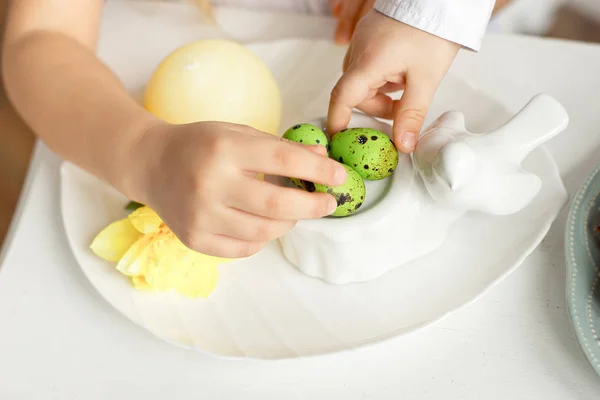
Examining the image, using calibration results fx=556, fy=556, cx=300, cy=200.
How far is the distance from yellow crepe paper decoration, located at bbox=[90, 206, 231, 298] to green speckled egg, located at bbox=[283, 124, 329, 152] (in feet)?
0.38

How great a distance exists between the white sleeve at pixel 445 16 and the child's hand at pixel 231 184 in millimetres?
181

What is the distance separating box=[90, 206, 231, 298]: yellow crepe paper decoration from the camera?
1.41ft

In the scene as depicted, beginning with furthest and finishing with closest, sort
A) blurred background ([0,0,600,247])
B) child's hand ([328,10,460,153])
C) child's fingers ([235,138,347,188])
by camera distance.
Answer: blurred background ([0,0,600,247]) → child's hand ([328,10,460,153]) → child's fingers ([235,138,347,188])

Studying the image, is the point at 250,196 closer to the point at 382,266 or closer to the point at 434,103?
the point at 382,266

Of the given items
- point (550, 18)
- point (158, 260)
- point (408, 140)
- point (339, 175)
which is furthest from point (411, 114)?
point (550, 18)

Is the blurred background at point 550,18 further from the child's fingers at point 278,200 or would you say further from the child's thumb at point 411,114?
the child's fingers at point 278,200

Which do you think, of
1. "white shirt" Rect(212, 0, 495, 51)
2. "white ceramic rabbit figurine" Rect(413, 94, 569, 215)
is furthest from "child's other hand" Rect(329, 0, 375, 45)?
"white ceramic rabbit figurine" Rect(413, 94, 569, 215)

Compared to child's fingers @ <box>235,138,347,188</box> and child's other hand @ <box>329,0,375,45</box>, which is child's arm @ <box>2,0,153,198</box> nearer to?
child's fingers @ <box>235,138,347,188</box>

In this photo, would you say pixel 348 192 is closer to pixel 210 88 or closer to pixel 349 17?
pixel 210 88

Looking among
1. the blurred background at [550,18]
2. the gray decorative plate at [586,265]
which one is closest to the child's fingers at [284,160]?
the gray decorative plate at [586,265]

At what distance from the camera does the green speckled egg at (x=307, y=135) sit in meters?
0.43

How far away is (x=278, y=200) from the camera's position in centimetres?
35

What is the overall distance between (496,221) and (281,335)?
0.20 meters

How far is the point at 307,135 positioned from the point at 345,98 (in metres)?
0.05
